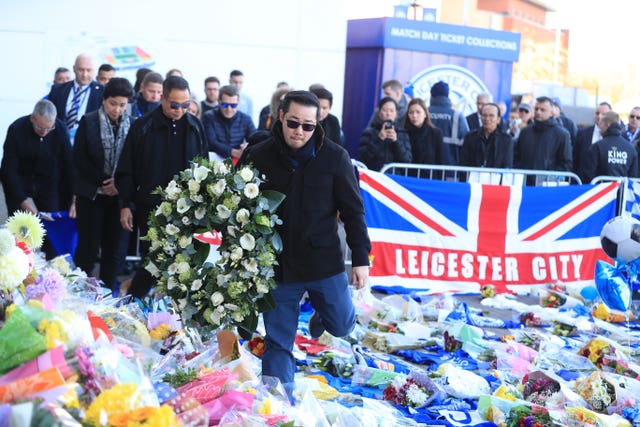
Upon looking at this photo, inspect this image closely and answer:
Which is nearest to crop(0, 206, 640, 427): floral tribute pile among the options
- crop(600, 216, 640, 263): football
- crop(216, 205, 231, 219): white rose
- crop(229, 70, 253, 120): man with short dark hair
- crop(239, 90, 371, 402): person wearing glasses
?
crop(216, 205, 231, 219): white rose

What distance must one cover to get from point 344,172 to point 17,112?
1003cm

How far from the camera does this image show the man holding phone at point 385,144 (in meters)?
10.9

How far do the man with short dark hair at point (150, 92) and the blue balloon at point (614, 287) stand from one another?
4.12m

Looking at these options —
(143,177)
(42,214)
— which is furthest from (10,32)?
(143,177)

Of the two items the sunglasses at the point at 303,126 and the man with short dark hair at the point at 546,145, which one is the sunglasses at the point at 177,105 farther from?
the man with short dark hair at the point at 546,145

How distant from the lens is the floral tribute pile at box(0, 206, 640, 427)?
3023 mm

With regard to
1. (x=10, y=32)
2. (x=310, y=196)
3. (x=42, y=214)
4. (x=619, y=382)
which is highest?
(x=10, y=32)

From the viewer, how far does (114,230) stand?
27.7 ft

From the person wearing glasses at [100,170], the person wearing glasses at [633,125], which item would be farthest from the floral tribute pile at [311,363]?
the person wearing glasses at [633,125]

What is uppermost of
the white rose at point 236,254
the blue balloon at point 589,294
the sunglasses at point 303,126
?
the sunglasses at point 303,126

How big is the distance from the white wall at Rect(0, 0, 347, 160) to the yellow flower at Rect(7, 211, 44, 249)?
32.9 ft

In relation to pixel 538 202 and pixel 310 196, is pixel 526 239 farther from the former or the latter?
pixel 310 196

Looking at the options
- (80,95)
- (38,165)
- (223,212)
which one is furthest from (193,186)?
(80,95)

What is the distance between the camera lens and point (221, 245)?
5.17m
